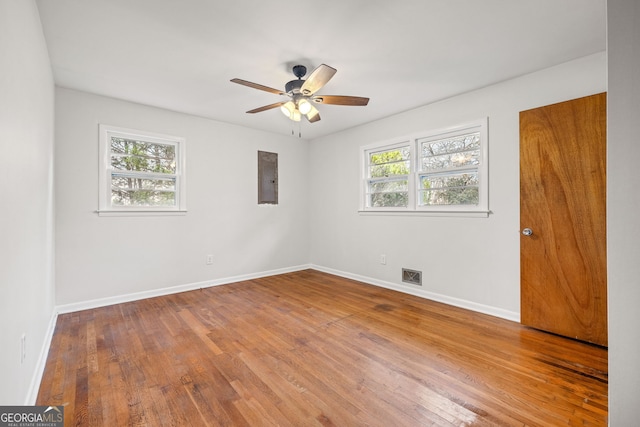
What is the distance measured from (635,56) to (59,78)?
4363 millimetres

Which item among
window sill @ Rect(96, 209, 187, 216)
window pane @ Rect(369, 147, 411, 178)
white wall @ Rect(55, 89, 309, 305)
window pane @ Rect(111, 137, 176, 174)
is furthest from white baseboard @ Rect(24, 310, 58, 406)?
window pane @ Rect(369, 147, 411, 178)

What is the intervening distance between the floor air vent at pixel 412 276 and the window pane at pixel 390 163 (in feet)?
4.50

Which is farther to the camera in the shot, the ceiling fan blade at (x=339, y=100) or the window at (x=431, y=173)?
the window at (x=431, y=173)

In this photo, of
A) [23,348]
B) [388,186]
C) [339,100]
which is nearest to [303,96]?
[339,100]

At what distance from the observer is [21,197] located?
1530mm

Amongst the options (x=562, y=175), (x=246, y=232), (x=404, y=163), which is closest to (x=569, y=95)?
(x=562, y=175)

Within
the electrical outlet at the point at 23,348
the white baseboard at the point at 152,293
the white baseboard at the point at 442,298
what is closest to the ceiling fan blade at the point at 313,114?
the white baseboard at the point at 442,298

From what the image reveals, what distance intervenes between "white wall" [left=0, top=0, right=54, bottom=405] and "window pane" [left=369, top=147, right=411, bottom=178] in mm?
3720

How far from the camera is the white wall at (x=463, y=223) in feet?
9.12

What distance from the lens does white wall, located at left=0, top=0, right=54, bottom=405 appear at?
1225 mm

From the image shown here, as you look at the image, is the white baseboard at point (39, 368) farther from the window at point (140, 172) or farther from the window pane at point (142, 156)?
the window pane at point (142, 156)

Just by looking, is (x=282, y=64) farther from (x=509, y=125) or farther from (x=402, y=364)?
(x=402, y=364)

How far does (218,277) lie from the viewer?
14.2ft
